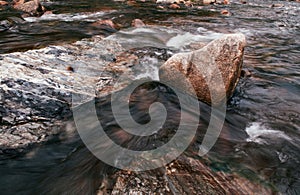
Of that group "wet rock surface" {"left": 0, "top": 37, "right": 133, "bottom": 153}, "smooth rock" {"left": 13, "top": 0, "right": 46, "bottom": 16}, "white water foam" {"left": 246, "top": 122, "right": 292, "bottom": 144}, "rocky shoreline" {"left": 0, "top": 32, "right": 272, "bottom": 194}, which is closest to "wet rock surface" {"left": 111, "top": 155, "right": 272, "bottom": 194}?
"rocky shoreline" {"left": 0, "top": 32, "right": 272, "bottom": 194}

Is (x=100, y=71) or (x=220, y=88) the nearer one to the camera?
(x=220, y=88)

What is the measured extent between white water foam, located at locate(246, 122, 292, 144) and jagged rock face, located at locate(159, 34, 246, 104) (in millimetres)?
730

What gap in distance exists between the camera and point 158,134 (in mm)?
2924

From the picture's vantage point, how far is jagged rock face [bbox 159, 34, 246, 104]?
422 centimetres

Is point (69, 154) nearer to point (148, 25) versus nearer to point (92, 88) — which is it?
point (92, 88)

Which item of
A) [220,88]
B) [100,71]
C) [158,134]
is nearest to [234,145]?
[158,134]

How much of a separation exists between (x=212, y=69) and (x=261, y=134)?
1.25 m

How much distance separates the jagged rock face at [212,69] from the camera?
4.22 m

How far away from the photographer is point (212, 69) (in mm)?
4242

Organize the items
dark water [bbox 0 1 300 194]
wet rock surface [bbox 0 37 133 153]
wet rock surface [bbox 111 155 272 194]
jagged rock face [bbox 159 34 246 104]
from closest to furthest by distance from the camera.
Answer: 1. wet rock surface [bbox 111 155 272 194]
2. dark water [bbox 0 1 300 194]
3. wet rock surface [bbox 0 37 133 153]
4. jagged rock face [bbox 159 34 246 104]

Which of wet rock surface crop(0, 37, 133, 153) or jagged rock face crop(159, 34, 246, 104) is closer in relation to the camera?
wet rock surface crop(0, 37, 133, 153)

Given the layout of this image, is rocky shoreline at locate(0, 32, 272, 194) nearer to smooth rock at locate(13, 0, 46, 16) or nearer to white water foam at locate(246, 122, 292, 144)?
white water foam at locate(246, 122, 292, 144)

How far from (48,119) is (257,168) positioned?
8.36 feet

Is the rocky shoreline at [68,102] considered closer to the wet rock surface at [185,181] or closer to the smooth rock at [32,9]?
the wet rock surface at [185,181]
